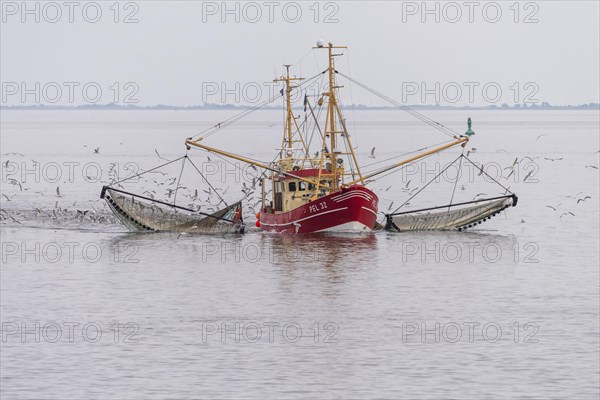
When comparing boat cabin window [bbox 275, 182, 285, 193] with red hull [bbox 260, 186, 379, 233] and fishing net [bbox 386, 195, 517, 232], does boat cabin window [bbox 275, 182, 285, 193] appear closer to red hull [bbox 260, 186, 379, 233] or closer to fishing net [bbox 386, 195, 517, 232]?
red hull [bbox 260, 186, 379, 233]

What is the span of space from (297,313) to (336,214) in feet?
69.2

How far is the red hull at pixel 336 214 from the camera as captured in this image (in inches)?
2729

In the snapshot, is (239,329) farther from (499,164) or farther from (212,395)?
(499,164)

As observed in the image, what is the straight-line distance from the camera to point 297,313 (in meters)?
49.6

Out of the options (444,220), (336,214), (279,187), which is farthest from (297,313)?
(444,220)

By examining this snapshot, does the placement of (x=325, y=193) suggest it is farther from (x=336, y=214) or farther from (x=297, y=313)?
(x=297, y=313)

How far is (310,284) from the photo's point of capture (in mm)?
57125

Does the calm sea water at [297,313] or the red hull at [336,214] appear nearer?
the calm sea water at [297,313]

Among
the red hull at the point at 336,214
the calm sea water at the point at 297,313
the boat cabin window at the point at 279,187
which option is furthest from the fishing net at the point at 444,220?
the boat cabin window at the point at 279,187

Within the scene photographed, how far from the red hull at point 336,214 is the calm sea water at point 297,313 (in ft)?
2.40

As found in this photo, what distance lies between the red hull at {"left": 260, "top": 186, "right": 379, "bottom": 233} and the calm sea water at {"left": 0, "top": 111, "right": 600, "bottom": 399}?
73 centimetres

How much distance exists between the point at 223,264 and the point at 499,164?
123m

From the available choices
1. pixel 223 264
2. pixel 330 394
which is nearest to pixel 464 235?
pixel 223 264

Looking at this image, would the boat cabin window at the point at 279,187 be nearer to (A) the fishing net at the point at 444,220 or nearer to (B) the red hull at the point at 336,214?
(B) the red hull at the point at 336,214
